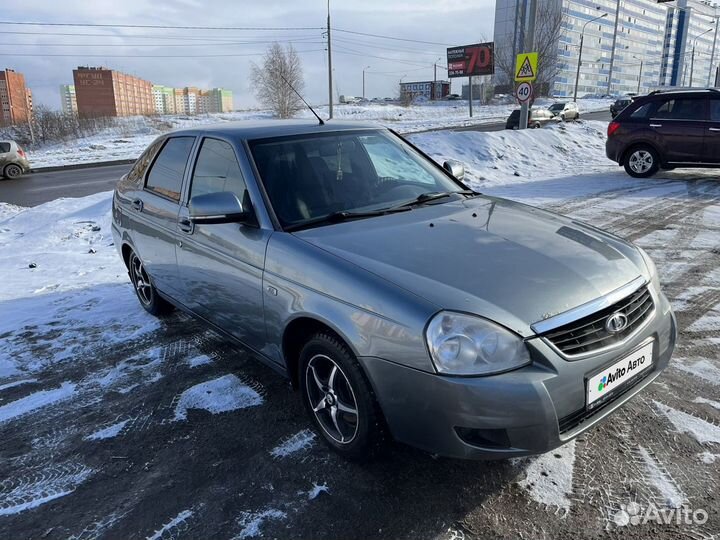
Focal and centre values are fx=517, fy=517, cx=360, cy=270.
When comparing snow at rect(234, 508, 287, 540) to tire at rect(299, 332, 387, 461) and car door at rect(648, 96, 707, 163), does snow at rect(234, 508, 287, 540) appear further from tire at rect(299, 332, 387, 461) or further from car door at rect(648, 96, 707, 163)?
car door at rect(648, 96, 707, 163)

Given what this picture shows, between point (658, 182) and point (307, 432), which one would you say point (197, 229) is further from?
point (658, 182)

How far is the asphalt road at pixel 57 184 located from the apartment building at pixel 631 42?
105 metres

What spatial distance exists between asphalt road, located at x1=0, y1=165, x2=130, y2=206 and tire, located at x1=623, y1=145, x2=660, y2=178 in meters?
13.4

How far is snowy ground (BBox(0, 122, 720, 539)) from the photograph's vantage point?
226 cm

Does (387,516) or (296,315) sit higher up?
(296,315)

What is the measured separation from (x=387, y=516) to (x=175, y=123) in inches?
1685

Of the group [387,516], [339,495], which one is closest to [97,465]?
[339,495]

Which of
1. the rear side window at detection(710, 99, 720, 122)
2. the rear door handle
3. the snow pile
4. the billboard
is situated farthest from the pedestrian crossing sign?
the billboard

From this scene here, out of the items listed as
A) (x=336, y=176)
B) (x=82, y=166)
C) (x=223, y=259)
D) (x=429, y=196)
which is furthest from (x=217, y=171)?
(x=82, y=166)

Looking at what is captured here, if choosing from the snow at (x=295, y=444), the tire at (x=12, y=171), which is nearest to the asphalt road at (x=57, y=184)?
the tire at (x=12, y=171)

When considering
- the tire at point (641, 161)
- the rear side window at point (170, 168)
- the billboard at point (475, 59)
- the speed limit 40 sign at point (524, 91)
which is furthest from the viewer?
the billboard at point (475, 59)

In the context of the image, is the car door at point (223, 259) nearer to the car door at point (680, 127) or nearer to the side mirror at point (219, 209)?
the side mirror at point (219, 209)

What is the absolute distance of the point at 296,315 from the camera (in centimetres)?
262

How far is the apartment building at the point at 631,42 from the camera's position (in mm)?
111375
